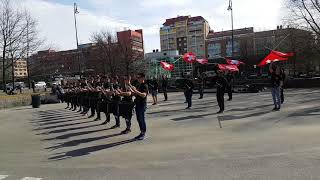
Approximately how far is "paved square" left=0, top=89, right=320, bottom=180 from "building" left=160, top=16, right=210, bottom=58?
140 metres

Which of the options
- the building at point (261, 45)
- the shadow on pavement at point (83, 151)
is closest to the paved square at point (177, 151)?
the shadow on pavement at point (83, 151)

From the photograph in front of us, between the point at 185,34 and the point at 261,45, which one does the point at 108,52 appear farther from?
the point at 185,34

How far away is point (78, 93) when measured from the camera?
63.0 ft

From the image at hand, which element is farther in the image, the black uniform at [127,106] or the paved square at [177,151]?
the black uniform at [127,106]

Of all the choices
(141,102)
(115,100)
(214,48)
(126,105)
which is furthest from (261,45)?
(141,102)

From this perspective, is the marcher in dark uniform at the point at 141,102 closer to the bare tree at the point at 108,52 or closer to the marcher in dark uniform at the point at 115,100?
the marcher in dark uniform at the point at 115,100

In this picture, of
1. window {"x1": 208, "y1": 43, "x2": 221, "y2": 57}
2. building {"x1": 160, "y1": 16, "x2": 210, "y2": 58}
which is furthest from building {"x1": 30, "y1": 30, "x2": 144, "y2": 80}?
building {"x1": 160, "y1": 16, "x2": 210, "y2": 58}

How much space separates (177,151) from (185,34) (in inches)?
A: 6013

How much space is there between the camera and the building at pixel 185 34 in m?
156

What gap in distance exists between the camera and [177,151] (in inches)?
347

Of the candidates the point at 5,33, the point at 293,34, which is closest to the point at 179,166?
the point at 5,33

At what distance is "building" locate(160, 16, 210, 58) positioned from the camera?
15554 cm

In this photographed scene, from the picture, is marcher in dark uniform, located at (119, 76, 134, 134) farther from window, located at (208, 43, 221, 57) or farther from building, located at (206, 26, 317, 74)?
window, located at (208, 43, 221, 57)

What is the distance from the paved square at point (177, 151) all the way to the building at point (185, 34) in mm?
139730
